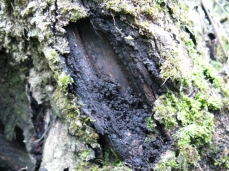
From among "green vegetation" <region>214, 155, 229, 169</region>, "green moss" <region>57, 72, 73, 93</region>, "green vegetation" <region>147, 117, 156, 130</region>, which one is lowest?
"green vegetation" <region>214, 155, 229, 169</region>

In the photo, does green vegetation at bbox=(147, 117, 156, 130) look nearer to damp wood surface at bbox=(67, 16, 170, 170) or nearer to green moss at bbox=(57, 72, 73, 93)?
damp wood surface at bbox=(67, 16, 170, 170)

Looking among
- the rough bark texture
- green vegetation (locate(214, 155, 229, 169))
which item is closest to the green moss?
the rough bark texture

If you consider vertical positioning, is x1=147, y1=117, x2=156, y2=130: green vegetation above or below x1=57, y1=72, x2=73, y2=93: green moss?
below

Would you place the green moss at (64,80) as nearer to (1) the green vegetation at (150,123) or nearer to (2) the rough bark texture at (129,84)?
(2) the rough bark texture at (129,84)

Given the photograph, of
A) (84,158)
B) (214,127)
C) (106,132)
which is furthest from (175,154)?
(84,158)

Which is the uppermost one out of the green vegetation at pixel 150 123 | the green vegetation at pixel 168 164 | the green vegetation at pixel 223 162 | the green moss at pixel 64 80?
the green moss at pixel 64 80

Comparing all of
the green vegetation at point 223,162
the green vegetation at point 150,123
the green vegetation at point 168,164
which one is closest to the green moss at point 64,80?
the green vegetation at point 150,123

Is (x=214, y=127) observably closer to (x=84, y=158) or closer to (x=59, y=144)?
(x=84, y=158)

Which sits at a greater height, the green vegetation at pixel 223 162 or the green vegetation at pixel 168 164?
the green vegetation at pixel 168 164

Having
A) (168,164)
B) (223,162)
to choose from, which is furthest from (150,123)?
(223,162)
